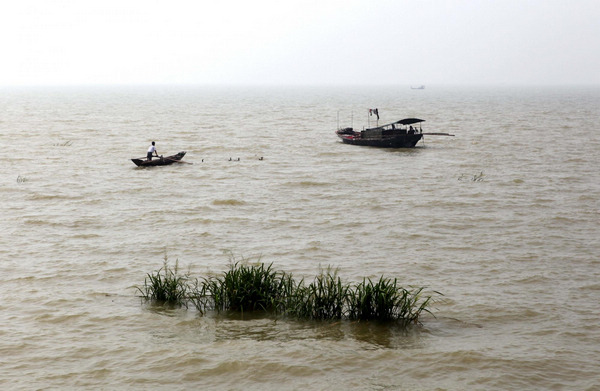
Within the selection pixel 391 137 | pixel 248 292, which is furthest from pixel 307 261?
pixel 391 137

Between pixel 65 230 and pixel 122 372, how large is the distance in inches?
478

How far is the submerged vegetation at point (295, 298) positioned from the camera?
13.8 metres

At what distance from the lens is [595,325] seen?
1435 cm

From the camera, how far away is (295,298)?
14.2 metres

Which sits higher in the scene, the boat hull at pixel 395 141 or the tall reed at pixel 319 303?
the boat hull at pixel 395 141

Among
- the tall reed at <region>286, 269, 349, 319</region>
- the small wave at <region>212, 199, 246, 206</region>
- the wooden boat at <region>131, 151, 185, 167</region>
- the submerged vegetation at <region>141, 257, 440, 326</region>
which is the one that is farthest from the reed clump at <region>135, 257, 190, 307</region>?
the wooden boat at <region>131, 151, 185, 167</region>

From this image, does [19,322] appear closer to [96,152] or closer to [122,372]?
[122,372]

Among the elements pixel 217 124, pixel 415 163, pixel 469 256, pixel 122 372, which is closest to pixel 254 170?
pixel 415 163

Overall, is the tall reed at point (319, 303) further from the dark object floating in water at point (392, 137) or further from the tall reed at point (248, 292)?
the dark object floating in water at point (392, 137)

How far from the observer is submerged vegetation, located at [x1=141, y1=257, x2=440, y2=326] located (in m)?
13.8

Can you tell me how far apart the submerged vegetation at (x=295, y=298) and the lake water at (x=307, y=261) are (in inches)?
14.0

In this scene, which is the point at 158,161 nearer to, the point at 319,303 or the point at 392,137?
the point at 392,137

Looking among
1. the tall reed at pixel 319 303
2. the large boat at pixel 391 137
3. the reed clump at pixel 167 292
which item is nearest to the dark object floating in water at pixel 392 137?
the large boat at pixel 391 137

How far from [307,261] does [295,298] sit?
16.4ft
